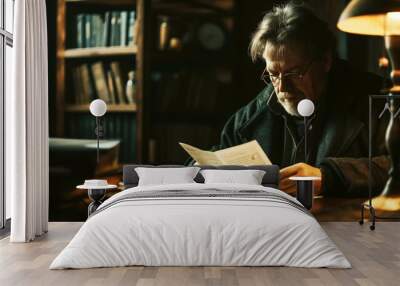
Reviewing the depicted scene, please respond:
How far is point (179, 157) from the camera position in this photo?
7297mm

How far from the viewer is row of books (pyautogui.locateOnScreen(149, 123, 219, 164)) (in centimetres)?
729

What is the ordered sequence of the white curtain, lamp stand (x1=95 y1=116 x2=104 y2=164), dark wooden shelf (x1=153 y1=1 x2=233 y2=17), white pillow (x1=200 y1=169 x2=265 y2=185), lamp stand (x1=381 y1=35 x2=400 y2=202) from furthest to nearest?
dark wooden shelf (x1=153 y1=1 x2=233 y2=17), lamp stand (x1=381 y1=35 x2=400 y2=202), lamp stand (x1=95 y1=116 x2=104 y2=164), white pillow (x1=200 y1=169 x2=265 y2=185), the white curtain

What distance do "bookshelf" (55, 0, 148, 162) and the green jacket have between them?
1.20m

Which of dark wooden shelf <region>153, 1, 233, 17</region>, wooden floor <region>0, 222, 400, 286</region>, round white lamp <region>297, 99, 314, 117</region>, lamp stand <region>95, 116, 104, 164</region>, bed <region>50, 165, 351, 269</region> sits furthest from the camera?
dark wooden shelf <region>153, 1, 233, 17</region>

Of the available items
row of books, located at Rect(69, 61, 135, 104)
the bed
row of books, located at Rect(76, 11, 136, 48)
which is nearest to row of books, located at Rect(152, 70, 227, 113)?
row of books, located at Rect(69, 61, 135, 104)

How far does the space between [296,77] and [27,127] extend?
3293mm

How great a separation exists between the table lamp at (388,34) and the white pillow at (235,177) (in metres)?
1.68

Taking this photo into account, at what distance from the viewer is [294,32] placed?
7273 mm

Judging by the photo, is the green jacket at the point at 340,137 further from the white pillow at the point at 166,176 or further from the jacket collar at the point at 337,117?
the white pillow at the point at 166,176

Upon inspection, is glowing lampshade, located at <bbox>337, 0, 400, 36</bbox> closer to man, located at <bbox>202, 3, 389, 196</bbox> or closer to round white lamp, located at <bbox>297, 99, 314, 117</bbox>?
man, located at <bbox>202, 3, 389, 196</bbox>

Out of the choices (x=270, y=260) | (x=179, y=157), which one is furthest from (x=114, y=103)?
(x=270, y=260)

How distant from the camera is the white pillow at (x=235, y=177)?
256 inches

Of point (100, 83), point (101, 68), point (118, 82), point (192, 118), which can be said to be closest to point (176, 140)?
point (192, 118)

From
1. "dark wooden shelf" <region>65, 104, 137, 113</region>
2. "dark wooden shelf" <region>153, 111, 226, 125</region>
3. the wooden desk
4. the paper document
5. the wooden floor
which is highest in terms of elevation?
"dark wooden shelf" <region>65, 104, 137, 113</region>
